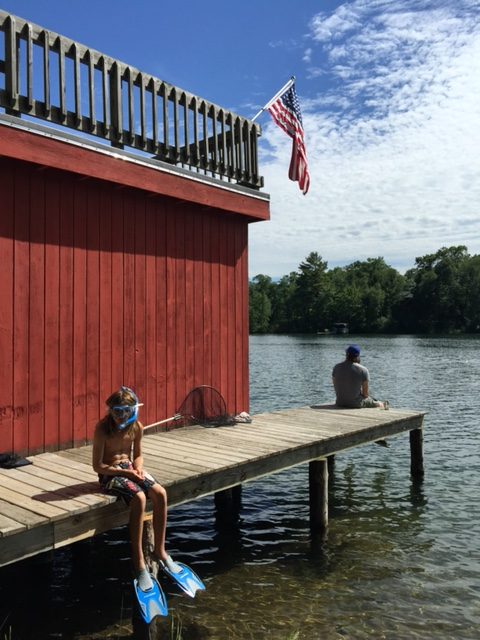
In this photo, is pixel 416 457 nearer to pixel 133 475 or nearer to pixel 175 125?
pixel 175 125

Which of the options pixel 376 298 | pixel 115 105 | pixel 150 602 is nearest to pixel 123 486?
pixel 150 602

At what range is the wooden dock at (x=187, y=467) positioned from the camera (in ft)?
17.1

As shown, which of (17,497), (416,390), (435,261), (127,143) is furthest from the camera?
(435,261)

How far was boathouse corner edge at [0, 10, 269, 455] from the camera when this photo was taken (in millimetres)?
7043

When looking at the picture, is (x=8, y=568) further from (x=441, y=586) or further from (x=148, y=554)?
(x=441, y=586)

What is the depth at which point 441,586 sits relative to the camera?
739cm

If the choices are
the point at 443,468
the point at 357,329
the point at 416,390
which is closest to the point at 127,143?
the point at 443,468

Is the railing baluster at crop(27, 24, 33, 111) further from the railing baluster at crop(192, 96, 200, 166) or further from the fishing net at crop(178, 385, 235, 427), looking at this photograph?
the fishing net at crop(178, 385, 235, 427)

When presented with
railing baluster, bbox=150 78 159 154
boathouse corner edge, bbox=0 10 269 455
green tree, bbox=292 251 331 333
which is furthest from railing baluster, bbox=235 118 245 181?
green tree, bbox=292 251 331 333

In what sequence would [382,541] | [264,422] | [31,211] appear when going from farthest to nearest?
[264,422] < [382,541] < [31,211]

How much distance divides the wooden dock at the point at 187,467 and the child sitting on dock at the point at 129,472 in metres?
0.19

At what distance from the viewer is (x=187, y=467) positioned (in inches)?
270

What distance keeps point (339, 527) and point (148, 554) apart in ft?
14.1

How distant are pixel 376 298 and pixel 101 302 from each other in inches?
4677
